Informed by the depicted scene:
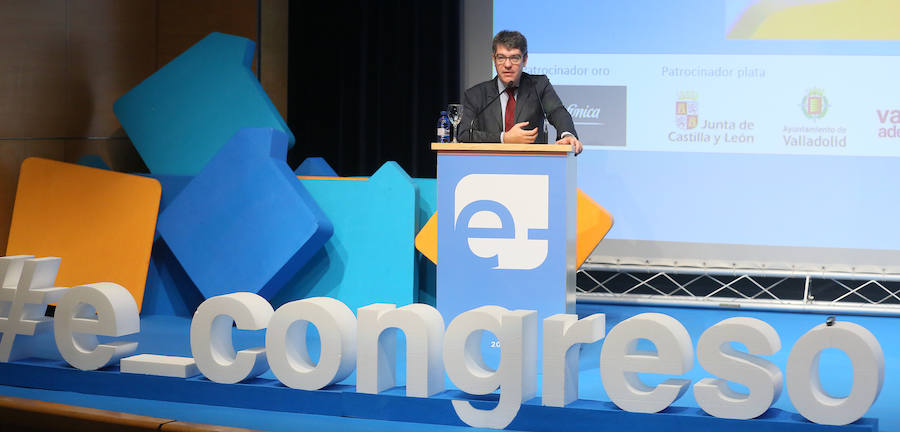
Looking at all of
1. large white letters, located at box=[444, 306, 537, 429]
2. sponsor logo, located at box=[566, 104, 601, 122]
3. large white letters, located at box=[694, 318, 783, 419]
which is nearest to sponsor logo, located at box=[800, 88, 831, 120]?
sponsor logo, located at box=[566, 104, 601, 122]

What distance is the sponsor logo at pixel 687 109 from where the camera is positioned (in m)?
5.01

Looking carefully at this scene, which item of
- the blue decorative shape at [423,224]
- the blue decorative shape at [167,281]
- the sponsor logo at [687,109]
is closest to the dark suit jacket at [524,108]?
the blue decorative shape at [423,224]

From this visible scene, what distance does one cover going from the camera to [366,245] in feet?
14.4

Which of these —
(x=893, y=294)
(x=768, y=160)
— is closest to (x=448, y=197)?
(x=768, y=160)

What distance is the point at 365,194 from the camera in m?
4.40

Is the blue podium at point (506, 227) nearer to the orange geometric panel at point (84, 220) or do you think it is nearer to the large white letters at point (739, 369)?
the large white letters at point (739, 369)

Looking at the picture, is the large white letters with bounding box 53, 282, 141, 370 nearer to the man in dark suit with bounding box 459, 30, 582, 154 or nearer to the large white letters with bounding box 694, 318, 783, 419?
the man in dark suit with bounding box 459, 30, 582, 154

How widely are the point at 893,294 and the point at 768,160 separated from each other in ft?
3.26

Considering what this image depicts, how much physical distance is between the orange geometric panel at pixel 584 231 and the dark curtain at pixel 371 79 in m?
1.55

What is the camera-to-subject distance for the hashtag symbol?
3184 mm

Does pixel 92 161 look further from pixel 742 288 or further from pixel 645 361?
pixel 742 288

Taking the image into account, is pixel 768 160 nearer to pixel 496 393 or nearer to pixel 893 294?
pixel 893 294

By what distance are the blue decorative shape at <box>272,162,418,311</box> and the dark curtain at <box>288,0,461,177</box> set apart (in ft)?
4.43

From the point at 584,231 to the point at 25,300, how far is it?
2370mm
